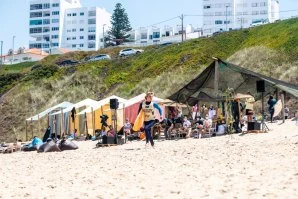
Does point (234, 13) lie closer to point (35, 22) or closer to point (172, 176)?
point (35, 22)

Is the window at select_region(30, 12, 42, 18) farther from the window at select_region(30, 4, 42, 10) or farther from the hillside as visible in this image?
the hillside

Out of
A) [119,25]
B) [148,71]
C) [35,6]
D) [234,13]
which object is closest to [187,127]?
[148,71]

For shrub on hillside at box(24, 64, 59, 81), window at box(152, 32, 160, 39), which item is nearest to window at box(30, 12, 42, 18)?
window at box(152, 32, 160, 39)

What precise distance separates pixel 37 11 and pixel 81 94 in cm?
8789

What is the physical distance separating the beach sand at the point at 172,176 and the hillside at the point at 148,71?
29.7 m

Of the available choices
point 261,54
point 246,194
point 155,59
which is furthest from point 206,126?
point 155,59

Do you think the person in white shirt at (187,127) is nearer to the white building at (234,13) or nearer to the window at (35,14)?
the white building at (234,13)

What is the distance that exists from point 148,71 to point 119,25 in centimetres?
4564

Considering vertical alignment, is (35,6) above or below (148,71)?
above

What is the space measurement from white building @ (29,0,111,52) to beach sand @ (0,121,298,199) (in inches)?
4575

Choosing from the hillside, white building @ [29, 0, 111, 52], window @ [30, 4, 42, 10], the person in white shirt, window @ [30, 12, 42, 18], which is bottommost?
the person in white shirt

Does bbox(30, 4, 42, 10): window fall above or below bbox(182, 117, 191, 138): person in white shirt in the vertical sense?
above

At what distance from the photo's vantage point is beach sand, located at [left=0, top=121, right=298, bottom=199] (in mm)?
7219

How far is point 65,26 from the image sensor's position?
131m
